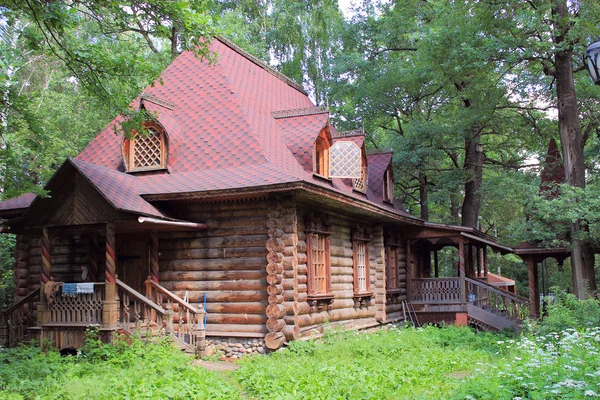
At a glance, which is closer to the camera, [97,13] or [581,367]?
[581,367]

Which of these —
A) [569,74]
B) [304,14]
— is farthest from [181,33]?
[304,14]

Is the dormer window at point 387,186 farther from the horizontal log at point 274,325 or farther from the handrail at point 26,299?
the handrail at point 26,299

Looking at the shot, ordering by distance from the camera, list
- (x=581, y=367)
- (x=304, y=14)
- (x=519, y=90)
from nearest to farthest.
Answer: (x=581, y=367) → (x=519, y=90) → (x=304, y=14)

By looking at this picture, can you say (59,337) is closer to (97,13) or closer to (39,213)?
(39,213)

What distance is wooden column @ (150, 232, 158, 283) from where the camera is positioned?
13.8m

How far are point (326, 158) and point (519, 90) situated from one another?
10346mm

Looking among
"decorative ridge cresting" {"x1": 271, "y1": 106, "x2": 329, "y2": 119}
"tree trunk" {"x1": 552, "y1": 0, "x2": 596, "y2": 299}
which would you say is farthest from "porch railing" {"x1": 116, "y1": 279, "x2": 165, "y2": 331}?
"tree trunk" {"x1": 552, "y1": 0, "x2": 596, "y2": 299}

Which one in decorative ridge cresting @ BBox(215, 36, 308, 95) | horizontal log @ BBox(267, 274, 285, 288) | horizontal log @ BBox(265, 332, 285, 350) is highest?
decorative ridge cresting @ BBox(215, 36, 308, 95)

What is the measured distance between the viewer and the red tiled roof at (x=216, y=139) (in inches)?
520

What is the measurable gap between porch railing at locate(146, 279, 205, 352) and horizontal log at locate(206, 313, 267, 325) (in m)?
0.33

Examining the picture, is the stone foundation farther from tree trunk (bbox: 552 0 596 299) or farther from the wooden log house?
tree trunk (bbox: 552 0 596 299)

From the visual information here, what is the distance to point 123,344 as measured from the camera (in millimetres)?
11523

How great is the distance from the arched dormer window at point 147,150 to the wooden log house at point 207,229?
33 millimetres

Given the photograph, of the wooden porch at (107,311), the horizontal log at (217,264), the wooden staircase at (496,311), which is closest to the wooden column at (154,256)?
the wooden porch at (107,311)
